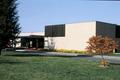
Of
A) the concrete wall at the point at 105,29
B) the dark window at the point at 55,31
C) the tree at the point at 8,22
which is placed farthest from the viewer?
the dark window at the point at 55,31

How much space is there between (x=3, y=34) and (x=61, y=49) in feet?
78.4

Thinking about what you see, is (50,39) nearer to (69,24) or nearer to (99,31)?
(69,24)

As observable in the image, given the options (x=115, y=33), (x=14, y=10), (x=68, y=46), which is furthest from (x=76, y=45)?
(x=14, y=10)

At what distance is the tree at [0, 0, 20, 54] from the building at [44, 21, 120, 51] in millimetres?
17883

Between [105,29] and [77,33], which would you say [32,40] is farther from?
[105,29]

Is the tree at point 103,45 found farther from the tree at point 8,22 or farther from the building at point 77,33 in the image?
the building at point 77,33

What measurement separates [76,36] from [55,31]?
955 cm

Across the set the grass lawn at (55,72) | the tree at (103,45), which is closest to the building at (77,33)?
the tree at (103,45)

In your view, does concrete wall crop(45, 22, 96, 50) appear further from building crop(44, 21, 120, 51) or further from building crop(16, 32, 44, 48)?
building crop(16, 32, 44, 48)

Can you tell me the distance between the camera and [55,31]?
6919 cm

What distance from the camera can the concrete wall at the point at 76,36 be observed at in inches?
2289

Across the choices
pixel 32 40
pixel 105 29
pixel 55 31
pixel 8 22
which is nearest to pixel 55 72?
pixel 8 22

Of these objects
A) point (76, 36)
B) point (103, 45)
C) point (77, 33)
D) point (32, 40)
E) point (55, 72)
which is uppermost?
point (77, 33)

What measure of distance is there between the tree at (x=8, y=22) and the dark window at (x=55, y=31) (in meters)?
23.0
